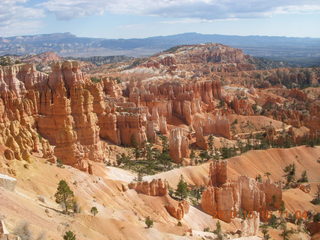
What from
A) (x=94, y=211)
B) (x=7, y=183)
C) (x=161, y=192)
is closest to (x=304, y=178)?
(x=161, y=192)

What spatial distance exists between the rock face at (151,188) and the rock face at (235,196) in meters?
4.30

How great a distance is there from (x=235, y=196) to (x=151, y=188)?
9023 millimetres

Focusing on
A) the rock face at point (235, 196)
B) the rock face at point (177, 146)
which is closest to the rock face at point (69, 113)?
the rock face at point (177, 146)

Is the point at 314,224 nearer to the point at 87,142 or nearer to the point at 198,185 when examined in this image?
the point at 198,185

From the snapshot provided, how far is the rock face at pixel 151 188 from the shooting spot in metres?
35.8

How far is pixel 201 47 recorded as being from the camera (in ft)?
602

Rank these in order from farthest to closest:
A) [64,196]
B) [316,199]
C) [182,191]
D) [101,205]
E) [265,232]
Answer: [316,199]
[182,191]
[265,232]
[101,205]
[64,196]

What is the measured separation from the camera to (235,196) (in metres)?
40.7

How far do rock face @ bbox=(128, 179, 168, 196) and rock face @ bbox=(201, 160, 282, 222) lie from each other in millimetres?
4295

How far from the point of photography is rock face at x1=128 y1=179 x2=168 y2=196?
117ft

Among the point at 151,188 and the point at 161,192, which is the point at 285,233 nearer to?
the point at 161,192

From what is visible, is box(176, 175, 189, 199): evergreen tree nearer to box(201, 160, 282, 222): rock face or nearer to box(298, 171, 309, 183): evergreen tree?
box(201, 160, 282, 222): rock face

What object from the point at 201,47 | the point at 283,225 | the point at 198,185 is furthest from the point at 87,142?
the point at 201,47

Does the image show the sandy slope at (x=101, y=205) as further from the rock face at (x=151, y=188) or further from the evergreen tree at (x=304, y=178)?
the evergreen tree at (x=304, y=178)
